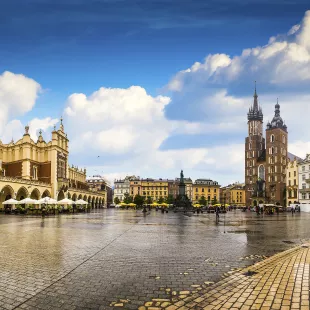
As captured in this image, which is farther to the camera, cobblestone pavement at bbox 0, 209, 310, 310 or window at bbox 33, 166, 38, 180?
window at bbox 33, 166, 38, 180

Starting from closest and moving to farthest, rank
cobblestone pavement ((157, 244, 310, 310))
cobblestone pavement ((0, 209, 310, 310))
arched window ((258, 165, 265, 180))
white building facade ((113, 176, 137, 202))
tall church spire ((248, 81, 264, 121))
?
cobblestone pavement ((157, 244, 310, 310)) < cobblestone pavement ((0, 209, 310, 310)) < arched window ((258, 165, 265, 180)) < tall church spire ((248, 81, 264, 121)) < white building facade ((113, 176, 137, 202))

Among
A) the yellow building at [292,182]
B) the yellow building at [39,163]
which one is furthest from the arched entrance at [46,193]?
the yellow building at [292,182]

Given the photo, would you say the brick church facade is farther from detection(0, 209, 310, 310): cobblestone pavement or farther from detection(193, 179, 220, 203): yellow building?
detection(0, 209, 310, 310): cobblestone pavement

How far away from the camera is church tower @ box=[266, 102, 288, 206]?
11455 cm

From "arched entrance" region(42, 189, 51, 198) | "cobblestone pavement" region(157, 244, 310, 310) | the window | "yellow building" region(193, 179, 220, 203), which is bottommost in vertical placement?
"yellow building" region(193, 179, 220, 203)

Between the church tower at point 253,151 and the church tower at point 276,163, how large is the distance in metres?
6.24

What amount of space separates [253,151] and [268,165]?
1327cm

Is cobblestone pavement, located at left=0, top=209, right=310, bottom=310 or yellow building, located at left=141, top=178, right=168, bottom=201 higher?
cobblestone pavement, located at left=0, top=209, right=310, bottom=310

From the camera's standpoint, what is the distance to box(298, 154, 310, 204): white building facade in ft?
266

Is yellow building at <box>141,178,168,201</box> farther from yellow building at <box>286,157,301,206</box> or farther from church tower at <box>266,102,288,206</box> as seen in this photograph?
yellow building at <box>286,157,301,206</box>

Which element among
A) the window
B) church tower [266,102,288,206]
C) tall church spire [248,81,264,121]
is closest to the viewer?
the window

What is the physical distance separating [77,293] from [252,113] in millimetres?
146682

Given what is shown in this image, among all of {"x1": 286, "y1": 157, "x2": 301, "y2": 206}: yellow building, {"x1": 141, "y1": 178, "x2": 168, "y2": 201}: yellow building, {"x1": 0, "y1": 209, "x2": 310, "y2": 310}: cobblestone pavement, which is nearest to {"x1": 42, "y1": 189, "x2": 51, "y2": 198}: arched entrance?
{"x1": 0, "y1": 209, "x2": 310, "y2": 310}: cobblestone pavement

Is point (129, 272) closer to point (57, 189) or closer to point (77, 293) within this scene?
point (77, 293)
